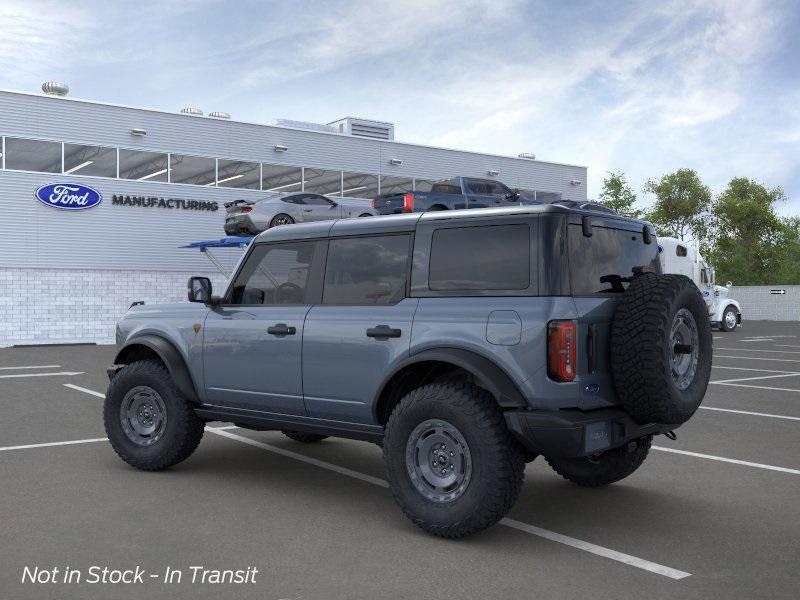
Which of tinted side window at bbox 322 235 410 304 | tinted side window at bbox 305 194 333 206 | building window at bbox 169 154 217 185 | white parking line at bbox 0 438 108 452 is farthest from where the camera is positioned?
building window at bbox 169 154 217 185

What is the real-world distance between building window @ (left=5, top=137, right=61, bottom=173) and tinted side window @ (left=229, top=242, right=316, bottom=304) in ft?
77.1

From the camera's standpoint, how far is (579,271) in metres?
5.16

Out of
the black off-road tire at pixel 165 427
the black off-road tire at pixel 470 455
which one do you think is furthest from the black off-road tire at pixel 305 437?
the black off-road tire at pixel 470 455

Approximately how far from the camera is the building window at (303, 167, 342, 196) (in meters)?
32.8

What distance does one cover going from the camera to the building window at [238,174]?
30.9 metres

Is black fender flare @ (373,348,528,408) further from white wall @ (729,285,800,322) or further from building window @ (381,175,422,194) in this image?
white wall @ (729,285,800,322)

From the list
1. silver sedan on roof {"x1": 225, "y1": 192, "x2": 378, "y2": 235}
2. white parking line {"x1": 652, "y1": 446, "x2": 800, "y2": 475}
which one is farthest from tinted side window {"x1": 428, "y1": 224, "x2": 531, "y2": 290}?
silver sedan on roof {"x1": 225, "y1": 192, "x2": 378, "y2": 235}

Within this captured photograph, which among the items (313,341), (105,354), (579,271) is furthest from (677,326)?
(105,354)

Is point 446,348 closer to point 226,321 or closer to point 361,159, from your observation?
point 226,321

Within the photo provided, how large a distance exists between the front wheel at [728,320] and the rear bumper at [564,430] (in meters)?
30.2

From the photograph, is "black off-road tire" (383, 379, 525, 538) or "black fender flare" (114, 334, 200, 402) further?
"black fender flare" (114, 334, 200, 402)

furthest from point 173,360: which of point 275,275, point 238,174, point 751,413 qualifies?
point 238,174

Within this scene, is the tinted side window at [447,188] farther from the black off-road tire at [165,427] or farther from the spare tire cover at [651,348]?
the spare tire cover at [651,348]

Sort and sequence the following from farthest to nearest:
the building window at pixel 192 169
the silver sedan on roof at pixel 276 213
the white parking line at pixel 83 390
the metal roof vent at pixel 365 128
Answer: the metal roof vent at pixel 365 128, the building window at pixel 192 169, the silver sedan on roof at pixel 276 213, the white parking line at pixel 83 390
